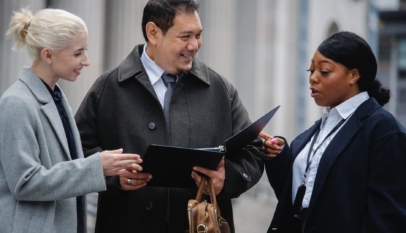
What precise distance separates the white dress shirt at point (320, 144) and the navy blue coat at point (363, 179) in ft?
0.20

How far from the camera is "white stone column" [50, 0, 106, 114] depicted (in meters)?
9.33

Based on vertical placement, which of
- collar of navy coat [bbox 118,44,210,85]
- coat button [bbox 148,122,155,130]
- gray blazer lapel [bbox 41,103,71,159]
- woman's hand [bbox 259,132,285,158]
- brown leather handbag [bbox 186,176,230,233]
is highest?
collar of navy coat [bbox 118,44,210,85]

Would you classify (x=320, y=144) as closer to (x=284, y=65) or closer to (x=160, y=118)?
(x=160, y=118)

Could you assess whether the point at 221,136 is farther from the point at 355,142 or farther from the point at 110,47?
the point at 110,47

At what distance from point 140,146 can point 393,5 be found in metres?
39.8

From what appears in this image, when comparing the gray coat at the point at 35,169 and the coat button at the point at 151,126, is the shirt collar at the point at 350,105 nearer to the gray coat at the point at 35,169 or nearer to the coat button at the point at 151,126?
the coat button at the point at 151,126

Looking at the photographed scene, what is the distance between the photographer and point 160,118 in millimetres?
4414

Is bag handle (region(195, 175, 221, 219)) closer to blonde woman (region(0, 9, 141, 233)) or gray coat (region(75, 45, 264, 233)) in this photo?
gray coat (region(75, 45, 264, 233))

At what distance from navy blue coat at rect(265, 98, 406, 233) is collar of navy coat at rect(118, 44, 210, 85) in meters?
0.91

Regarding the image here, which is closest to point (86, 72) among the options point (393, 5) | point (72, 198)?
point (72, 198)

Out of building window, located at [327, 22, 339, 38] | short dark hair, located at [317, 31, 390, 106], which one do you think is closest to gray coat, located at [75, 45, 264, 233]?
short dark hair, located at [317, 31, 390, 106]

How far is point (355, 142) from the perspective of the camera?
410cm

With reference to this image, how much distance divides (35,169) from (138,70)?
1.08 m

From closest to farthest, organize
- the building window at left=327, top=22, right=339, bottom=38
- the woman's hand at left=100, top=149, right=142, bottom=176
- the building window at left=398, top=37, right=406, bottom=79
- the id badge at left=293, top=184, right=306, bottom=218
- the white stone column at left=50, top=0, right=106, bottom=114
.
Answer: the woman's hand at left=100, top=149, right=142, bottom=176
the id badge at left=293, top=184, right=306, bottom=218
the white stone column at left=50, top=0, right=106, bottom=114
the building window at left=327, top=22, right=339, bottom=38
the building window at left=398, top=37, right=406, bottom=79
